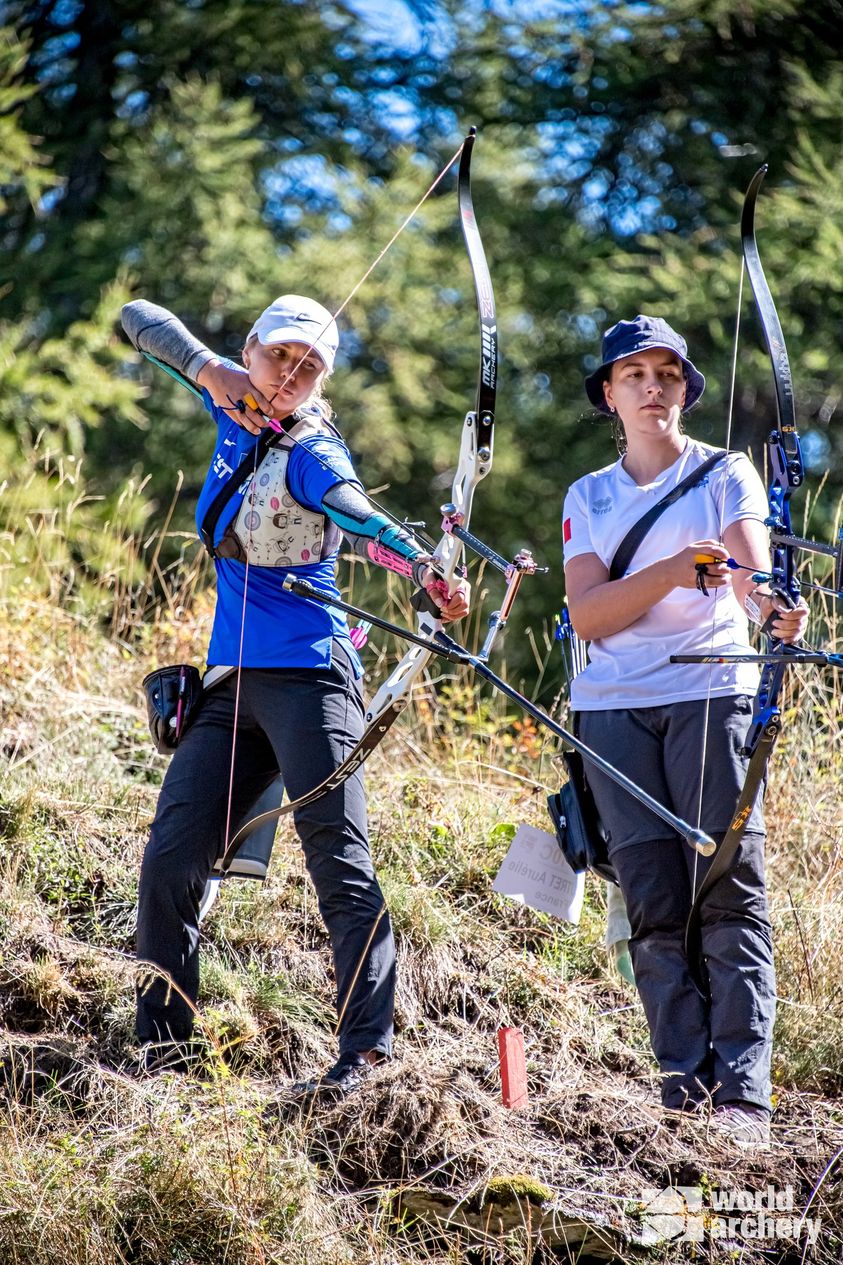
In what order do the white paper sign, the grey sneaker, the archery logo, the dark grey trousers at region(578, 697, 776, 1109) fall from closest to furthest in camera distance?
the archery logo < the grey sneaker < the dark grey trousers at region(578, 697, 776, 1109) < the white paper sign

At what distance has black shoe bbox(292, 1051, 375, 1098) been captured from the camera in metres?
2.99

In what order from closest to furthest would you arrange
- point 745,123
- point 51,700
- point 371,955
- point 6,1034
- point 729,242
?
1. point 371,955
2. point 6,1034
3. point 51,700
4. point 729,242
5. point 745,123

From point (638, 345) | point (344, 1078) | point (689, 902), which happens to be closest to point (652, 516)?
point (638, 345)

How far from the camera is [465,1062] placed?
142 inches

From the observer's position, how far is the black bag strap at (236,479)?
3.20 metres

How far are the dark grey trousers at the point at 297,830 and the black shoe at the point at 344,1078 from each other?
0.03 m

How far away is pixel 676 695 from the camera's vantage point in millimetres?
3062

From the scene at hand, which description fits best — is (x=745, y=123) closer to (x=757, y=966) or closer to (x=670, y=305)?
(x=670, y=305)

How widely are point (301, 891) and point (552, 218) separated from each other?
30.7ft

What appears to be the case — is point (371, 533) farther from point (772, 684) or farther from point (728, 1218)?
point (728, 1218)

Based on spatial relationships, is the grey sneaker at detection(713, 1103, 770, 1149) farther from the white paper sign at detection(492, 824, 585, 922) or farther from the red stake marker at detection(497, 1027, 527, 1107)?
the white paper sign at detection(492, 824, 585, 922)

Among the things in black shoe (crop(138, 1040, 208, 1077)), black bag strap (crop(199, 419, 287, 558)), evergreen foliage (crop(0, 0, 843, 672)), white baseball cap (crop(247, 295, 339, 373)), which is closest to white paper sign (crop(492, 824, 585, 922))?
black shoe (crop(138, 1040, 208, 1077))

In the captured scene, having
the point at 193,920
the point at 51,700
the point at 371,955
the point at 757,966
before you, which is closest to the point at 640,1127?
the point at 757,966

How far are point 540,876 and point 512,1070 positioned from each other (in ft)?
1.58
